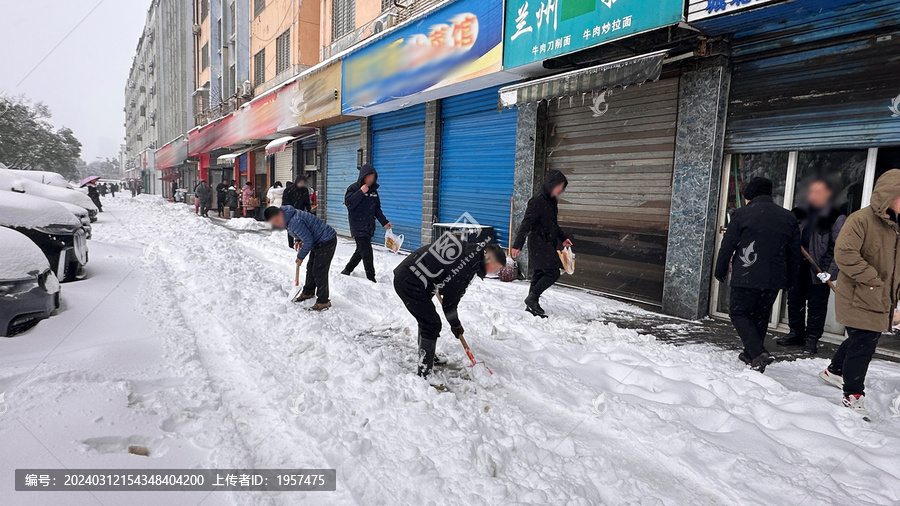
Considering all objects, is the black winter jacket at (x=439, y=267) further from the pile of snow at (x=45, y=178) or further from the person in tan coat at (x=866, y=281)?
the pile of snow at (x=45, y=178)

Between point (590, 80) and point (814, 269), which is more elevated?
point (590, 80)

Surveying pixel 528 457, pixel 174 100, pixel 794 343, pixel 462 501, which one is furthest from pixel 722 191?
pixel 174 100

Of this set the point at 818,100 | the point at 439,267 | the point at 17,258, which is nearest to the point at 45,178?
the point at 17,258

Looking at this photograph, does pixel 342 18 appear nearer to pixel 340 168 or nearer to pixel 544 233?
pixel 340 168

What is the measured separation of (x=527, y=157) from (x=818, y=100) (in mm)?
3973

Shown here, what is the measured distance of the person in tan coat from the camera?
127 inches

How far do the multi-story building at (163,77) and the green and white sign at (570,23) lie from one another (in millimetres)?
36334

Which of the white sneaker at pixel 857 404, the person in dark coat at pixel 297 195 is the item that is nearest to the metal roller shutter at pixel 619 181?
the white sneaker at pixel 857 404

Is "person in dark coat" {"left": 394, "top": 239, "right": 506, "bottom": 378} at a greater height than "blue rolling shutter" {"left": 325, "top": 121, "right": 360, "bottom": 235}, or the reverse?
"blue rolling shutter" {"left": 325, "top": 121, "right": 360, "bottom": 235}

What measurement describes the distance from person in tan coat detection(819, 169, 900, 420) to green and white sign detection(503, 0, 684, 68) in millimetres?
3072

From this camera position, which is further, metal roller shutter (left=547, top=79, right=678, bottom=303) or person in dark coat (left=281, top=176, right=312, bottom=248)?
person in dark coat (left=281, top=176, right=312, bottom=248)

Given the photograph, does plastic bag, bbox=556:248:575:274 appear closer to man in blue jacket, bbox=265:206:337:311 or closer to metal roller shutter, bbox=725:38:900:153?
metal roller shutter, bbox=725:38:900:153

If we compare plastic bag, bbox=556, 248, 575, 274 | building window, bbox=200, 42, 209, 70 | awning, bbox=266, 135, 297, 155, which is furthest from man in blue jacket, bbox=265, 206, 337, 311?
building window, bbox=200, 42, 209, 70

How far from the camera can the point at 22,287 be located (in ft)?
11.2
